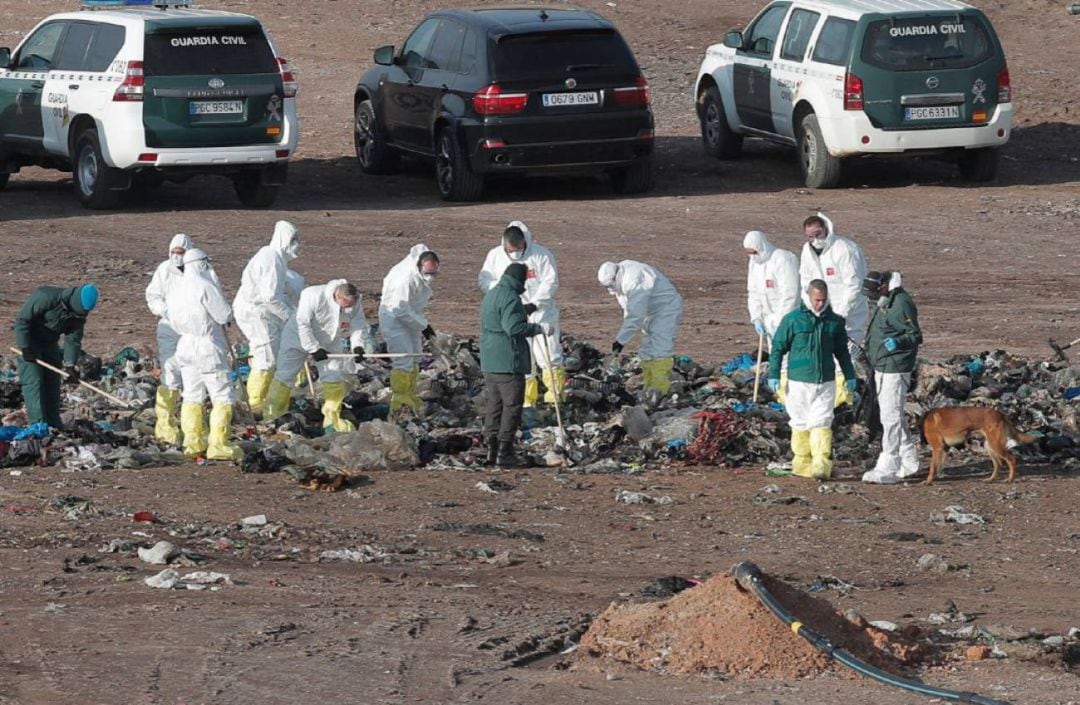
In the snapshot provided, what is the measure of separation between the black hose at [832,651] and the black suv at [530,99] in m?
12.5

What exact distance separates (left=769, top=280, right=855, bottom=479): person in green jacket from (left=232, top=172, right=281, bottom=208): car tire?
9753mm

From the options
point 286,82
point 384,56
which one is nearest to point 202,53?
point 286,82

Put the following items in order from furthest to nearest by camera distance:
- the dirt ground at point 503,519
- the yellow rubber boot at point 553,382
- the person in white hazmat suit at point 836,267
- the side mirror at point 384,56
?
the side mirror at point 384,56 < the person in white hazmat suit at point 836,267 < the yellow rubber boot at point 553,382 < the dirt ground at point 503,519

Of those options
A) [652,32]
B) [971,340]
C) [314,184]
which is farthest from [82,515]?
[652,32]

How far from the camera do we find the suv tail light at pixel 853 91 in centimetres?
2275

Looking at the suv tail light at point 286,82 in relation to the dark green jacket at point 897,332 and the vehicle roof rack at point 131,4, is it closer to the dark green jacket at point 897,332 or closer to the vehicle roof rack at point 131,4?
the vehicle roof rack at point 131,4

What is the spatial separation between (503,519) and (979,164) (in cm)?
1256

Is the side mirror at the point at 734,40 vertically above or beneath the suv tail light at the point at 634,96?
above

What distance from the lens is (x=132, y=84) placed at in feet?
69.5

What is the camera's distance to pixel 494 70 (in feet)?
72.7

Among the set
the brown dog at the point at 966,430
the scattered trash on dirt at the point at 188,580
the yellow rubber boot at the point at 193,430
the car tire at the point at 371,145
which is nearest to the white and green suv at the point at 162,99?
the car tire at the point at 371,145

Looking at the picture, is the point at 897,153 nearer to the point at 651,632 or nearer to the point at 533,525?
the point at 533,525

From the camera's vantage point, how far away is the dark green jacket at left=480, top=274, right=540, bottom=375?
1420cm

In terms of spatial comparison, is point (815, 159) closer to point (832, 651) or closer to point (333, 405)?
point (333, 405)
